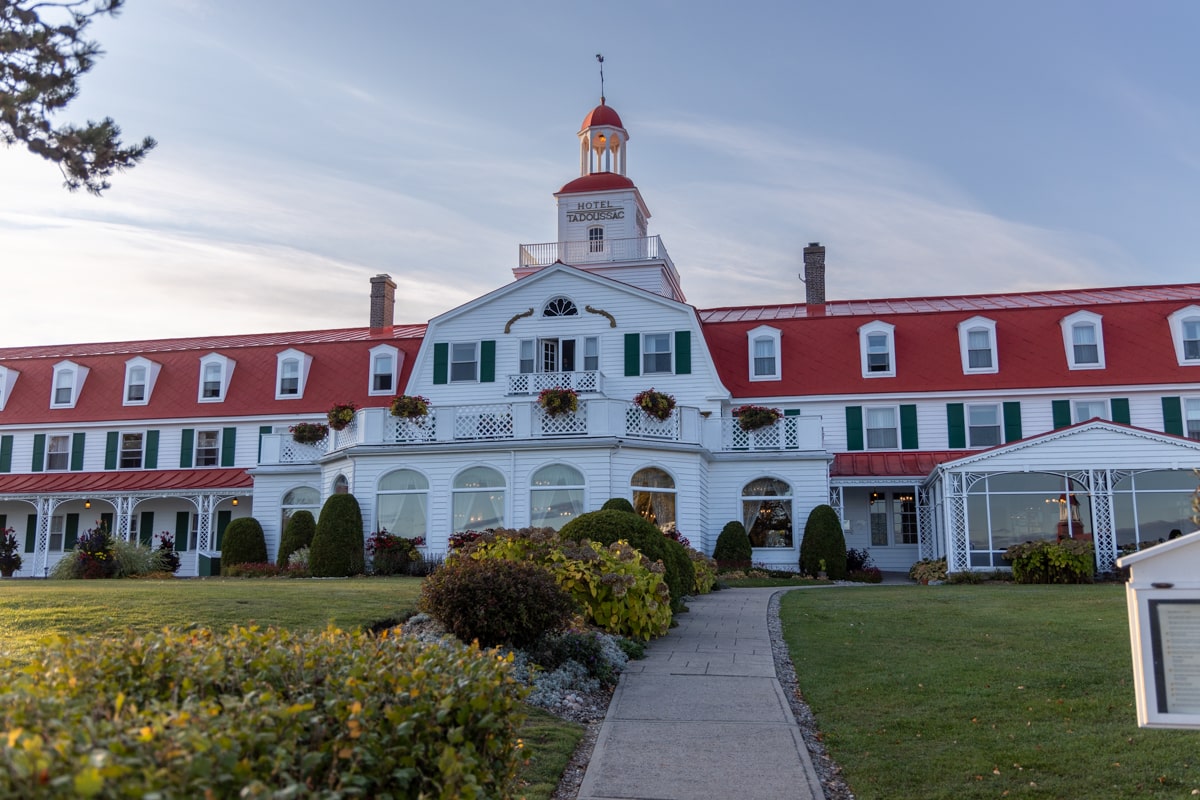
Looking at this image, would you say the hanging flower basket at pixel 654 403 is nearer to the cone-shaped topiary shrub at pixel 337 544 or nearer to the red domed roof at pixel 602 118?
the cone-shaped topiary shrub at pixel 337 544

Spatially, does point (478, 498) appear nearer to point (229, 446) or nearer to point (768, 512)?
point (768, 512)

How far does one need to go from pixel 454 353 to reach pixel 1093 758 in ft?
79.3

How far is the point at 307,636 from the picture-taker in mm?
5051

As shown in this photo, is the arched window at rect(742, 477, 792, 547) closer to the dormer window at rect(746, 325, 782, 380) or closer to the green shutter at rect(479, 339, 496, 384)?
the dormer window at rect(746, 325, 782, 380)

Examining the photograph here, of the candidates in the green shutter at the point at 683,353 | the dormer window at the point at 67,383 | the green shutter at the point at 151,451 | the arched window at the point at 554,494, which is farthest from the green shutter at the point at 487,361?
the dormer window at the point at 67,383

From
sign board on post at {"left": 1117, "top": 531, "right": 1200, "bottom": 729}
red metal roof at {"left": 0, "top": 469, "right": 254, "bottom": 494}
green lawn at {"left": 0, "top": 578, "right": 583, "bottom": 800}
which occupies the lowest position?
green lawn at {"left": 0, "top": 578, "right": 583, "bottom": 800}

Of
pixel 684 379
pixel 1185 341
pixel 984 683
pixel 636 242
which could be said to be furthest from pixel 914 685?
pixel 636 242

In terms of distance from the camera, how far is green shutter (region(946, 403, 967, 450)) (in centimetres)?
2906

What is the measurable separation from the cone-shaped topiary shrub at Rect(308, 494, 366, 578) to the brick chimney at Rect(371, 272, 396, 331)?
14.2 meters

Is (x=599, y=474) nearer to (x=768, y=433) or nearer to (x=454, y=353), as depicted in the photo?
(x=768, y=433)

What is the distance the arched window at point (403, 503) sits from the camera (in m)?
24.9

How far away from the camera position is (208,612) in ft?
38.7

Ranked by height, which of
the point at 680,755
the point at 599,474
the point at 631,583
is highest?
the point at 599,474

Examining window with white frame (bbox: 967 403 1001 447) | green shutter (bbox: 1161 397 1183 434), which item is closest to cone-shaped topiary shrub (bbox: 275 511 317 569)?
window with white frame (bbox: 967 403 1001 447)
